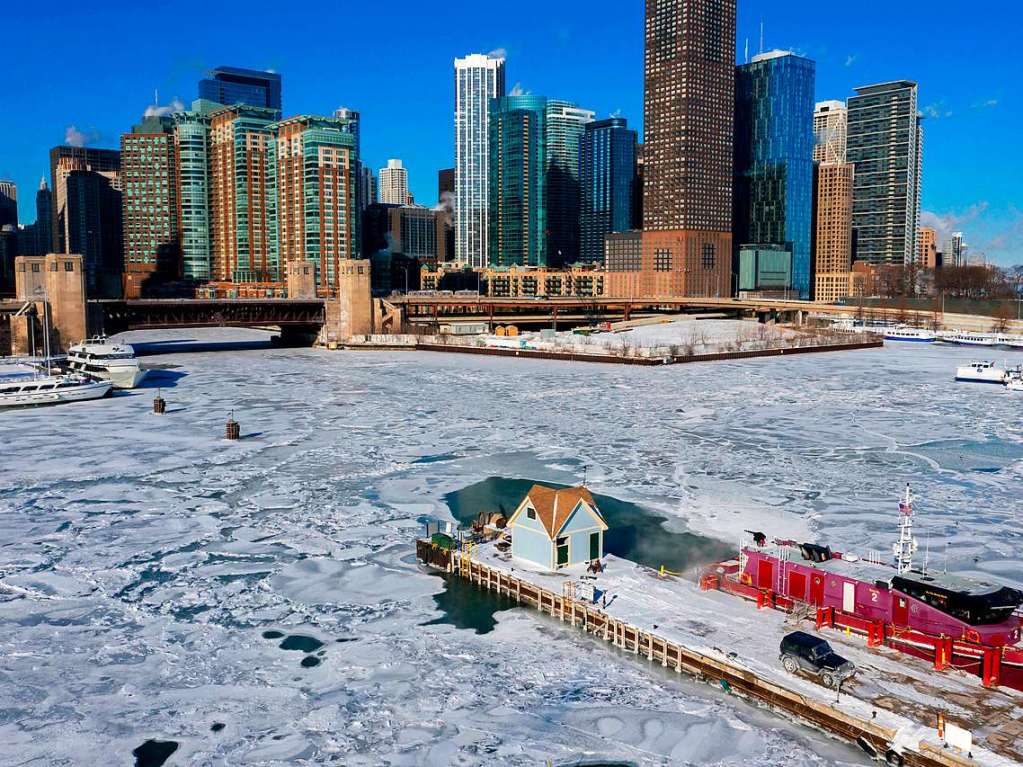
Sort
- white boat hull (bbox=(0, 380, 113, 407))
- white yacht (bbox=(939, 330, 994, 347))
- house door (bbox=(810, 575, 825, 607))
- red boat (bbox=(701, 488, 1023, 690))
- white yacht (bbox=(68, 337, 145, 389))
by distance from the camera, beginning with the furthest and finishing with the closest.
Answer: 1. white yacht (bbox=(939, 330, 994, 347))
2. white yacht (bbox=(68, 337, 145, 389))
3. white boat hull (bbox=(0, 380, 113, 407))
4. house door (bbox=(810, 575, 825, 607))
5. red boat (bbox=(701, 488, 1023, 690))

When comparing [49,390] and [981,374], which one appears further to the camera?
[981,374]

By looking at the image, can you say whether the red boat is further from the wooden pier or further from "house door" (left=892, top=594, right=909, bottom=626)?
the wooden pier

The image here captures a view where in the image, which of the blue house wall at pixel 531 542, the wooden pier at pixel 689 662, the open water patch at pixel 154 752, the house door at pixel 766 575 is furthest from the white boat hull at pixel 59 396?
the house door at pixel 766 575

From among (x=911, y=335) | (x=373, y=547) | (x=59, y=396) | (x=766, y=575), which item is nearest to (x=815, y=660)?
(x=766, y=575)

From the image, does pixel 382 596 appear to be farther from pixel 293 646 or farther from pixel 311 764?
pixel 311 764

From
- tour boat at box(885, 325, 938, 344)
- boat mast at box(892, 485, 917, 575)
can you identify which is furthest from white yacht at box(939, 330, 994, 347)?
boat mast at box(892, 485, 917, 575)

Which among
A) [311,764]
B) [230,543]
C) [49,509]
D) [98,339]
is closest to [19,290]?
[98,339]

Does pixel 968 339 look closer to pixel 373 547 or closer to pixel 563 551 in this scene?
pixel 563 551
